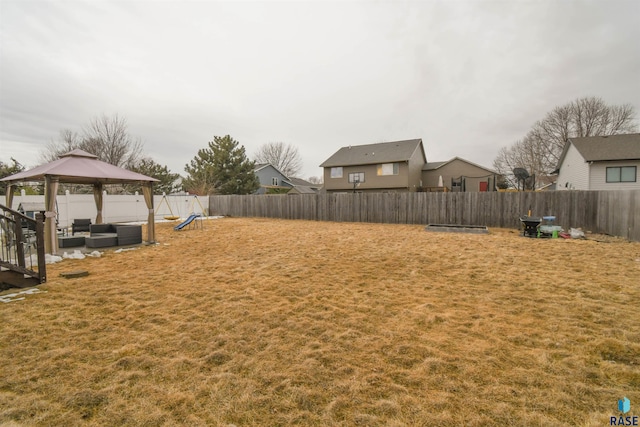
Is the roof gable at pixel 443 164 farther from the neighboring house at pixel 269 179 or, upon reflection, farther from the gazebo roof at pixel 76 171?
the gazebo roof at pixel 76 171

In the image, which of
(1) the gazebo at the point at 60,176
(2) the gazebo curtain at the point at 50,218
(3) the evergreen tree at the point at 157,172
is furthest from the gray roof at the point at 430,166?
(2) the gazebo curtain at the point at 50,218

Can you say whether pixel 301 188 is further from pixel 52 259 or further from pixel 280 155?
pixel 52 259

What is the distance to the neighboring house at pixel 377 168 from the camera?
74.6ft

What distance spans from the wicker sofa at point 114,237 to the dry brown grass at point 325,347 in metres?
3.70

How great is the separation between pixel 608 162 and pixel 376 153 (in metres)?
15.1

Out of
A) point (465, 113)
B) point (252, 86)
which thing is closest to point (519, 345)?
point (252, 86)

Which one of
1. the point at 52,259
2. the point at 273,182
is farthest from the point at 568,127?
the point at 52,259

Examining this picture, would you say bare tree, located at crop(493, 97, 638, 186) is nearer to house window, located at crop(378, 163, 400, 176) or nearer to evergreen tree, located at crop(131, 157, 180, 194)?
house window, located at crop(378, 163, 400, 176)

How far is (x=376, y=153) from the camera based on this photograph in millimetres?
24438

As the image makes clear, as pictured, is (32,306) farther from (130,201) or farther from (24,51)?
(130,201)

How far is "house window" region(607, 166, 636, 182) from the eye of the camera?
15742 mm

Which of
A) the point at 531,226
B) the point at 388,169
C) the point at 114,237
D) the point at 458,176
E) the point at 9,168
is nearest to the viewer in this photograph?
the point at 114,237

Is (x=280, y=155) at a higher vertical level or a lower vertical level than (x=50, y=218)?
higher

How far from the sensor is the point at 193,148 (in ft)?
108
